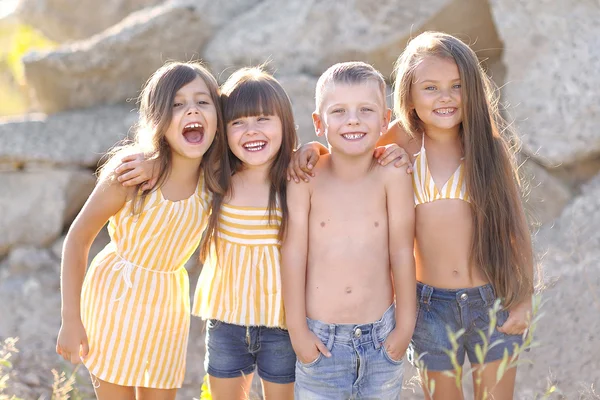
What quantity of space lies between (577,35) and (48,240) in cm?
334

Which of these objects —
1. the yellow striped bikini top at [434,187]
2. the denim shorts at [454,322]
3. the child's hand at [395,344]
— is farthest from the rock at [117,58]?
the child's hand at [395,344]

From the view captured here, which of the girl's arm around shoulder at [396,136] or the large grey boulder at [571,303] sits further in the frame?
the large grey boulder at [571,303]

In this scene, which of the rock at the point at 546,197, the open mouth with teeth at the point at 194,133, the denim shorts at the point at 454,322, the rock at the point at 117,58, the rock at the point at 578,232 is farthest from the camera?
the rock at the point at 117,58

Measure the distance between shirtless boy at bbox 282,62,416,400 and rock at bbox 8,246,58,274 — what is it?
2.47 metres

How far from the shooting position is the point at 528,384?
3344mm

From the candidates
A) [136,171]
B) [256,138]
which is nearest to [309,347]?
[256,138]

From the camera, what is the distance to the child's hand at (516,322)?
2.30 m

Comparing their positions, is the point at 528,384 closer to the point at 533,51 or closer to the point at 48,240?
the point at 533,51

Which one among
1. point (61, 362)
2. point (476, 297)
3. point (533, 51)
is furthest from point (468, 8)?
point (61, 362)

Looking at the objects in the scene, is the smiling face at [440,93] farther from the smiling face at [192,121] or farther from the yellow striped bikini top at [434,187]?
the smiling face at [192,121]

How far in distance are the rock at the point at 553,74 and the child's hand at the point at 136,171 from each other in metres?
2.34

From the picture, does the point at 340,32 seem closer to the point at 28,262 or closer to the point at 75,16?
the point at 28,262

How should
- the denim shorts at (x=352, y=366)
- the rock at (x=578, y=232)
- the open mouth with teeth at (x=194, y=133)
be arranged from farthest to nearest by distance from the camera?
the rock at (x=578, y=232)
the open mouth with teeth at (x=194, y=133)
the denim shorts at (x=352, y=366)

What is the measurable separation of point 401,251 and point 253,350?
1.97 feet
